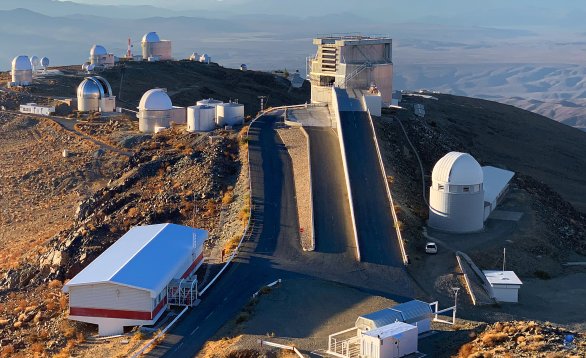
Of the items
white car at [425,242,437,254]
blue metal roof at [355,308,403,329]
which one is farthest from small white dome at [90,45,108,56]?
blue metal roof at [355,308,403,329]

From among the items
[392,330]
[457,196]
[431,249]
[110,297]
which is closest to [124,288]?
[110,297]

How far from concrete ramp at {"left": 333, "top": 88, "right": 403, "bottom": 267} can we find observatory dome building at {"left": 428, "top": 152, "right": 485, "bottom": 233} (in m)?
1.97

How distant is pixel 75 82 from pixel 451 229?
41.2m

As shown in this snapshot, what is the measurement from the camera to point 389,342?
23266mm

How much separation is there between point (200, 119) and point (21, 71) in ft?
85.4

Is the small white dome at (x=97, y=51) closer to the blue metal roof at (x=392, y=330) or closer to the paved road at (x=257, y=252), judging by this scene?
the paved road at (x=257, y=252)

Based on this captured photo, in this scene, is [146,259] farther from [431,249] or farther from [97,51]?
[97,51]

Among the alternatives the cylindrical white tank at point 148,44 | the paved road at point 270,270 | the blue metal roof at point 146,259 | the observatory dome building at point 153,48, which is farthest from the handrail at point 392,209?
the cylindrical white tank at point 148,44

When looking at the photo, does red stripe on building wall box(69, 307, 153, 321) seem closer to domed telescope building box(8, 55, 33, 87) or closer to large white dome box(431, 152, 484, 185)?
large white dome box(431, 152, 484, 185)

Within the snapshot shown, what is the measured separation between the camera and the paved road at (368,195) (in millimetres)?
32656

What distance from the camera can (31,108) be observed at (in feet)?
193

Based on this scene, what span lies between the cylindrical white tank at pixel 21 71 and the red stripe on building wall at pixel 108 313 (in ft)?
140

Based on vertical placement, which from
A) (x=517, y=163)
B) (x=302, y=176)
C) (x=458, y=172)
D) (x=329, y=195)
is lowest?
(x=517, y=163)

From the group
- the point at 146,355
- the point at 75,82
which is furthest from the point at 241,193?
the point at 75,82
